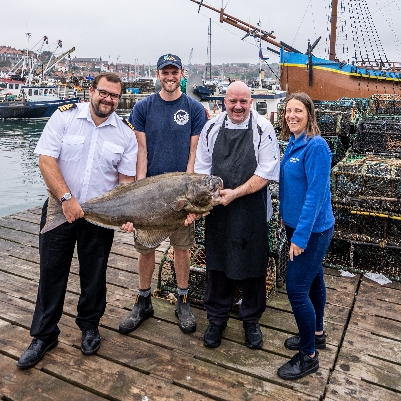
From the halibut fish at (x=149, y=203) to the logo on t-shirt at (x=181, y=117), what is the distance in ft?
2.07

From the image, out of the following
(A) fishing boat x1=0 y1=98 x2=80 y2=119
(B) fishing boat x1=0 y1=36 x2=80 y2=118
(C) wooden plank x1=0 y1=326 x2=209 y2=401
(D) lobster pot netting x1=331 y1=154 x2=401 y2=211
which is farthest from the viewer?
(B) fishing boat x1=0 y1=36 x2=80 y2=118

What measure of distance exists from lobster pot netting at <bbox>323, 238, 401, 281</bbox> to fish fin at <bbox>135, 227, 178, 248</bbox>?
2.59 meters

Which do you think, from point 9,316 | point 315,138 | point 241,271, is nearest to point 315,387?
point 241,271

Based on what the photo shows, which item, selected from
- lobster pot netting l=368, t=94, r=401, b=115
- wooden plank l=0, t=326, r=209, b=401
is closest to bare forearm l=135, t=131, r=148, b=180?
wooden plank l=0, t=326, r=209, b=401

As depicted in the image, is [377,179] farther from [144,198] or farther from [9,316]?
[9,316]

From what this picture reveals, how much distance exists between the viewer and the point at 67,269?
11.3 ft

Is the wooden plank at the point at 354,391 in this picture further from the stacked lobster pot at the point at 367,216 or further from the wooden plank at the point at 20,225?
the wooden plank at the point at 20,225

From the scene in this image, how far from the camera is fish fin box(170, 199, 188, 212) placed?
3.14 meters

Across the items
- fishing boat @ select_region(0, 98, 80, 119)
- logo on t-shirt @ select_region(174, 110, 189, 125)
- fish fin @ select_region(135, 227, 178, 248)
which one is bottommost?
fish fin @ select_region(135, 227, 178, 248)

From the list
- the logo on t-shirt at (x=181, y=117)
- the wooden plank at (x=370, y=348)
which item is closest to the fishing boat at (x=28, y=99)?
the logo on t-shirt at (x=181, y=117)

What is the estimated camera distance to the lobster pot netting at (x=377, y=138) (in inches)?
253

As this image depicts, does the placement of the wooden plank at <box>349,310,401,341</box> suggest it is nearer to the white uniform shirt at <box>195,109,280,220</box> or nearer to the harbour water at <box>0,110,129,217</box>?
the white uniform shirt at <box>195,109,280,220</box>

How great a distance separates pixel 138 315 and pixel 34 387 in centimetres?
Result: 109

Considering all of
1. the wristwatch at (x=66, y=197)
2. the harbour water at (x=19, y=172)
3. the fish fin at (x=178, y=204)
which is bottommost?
the harbour water at (x=19, y=172)
